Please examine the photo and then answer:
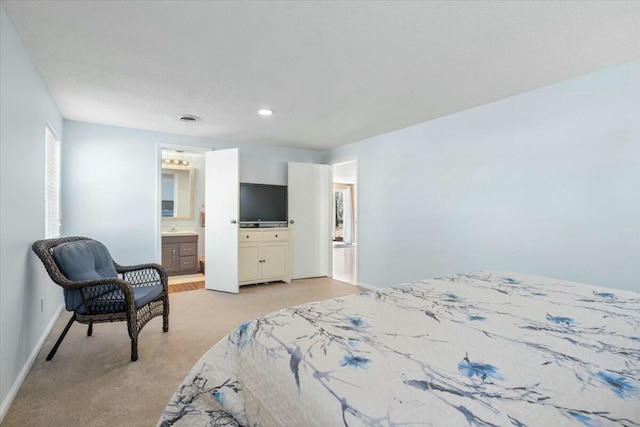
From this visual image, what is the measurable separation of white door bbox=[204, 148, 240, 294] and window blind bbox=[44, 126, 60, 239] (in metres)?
1.69

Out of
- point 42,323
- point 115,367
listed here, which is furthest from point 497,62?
point 42,323

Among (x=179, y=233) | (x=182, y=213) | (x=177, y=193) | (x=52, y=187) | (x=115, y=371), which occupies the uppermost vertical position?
(x=177, y=193)

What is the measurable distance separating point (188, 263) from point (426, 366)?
216 inches

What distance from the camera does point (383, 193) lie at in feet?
14.3

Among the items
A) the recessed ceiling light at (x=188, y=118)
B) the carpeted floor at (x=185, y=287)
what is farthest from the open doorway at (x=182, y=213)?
the recessed ceiling light at (x=188, y=118)

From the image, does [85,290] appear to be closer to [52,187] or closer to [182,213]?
[52,187]

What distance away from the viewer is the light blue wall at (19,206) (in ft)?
5.82

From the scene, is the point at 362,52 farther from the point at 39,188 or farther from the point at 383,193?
the point at 39,188

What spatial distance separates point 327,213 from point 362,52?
3.56 metres

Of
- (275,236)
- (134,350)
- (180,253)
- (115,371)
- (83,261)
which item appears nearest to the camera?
(115,371)

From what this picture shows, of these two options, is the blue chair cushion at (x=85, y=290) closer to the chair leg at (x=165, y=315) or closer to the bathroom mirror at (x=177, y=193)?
the chair leg at (x=165, y=315)

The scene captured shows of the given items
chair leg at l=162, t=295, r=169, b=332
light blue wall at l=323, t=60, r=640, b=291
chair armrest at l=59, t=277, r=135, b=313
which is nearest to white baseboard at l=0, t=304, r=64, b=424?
chair armrest at l=59, t=277, r=135, b=313

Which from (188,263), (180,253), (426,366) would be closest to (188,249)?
(180,253)

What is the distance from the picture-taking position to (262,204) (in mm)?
5055
